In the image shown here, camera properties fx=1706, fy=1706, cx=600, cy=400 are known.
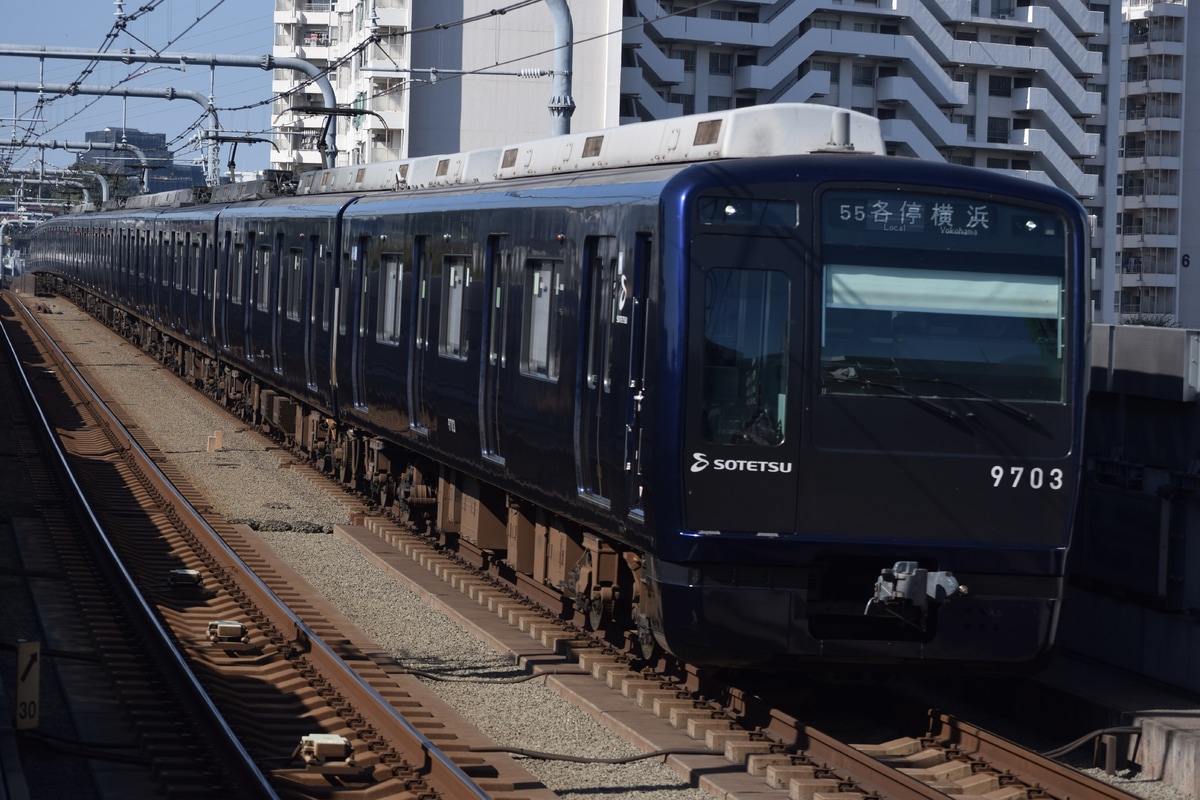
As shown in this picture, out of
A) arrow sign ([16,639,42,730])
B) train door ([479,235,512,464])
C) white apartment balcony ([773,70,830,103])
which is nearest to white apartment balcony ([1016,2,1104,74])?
white apartment balcony ([773,70,830,103])

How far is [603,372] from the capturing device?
8383 mm

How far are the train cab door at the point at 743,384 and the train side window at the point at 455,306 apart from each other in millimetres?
3846

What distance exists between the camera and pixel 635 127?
937 centimetres

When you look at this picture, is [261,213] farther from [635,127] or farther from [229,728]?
[229,728]

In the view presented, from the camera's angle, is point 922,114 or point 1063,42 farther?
point 1063,42

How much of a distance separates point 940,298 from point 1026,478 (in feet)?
2.94

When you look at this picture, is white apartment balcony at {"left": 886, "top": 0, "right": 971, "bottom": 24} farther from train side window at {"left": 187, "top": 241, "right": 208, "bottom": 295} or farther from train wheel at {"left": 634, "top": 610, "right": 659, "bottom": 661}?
train wheel at {"left": 634, "top": 610, "right": 659, "bottom": 661}

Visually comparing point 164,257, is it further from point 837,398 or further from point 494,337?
point 837,398

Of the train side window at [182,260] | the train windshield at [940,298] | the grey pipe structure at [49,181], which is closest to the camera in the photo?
the train windshield at [940,298]

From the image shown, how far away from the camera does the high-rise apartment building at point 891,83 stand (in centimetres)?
5450

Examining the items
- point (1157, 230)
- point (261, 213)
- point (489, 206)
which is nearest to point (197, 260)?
point (261, 213)

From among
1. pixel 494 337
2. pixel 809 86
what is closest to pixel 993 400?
pixel 494 337

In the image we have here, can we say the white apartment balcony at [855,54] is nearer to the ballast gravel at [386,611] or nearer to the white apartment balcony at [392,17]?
the white apartment balcony at [392,17]

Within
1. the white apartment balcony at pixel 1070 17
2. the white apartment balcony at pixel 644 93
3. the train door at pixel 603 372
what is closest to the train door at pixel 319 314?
the train door at pixel 603 372
